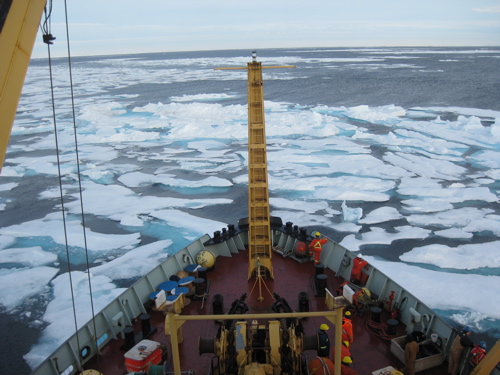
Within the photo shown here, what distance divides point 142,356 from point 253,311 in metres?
2.02

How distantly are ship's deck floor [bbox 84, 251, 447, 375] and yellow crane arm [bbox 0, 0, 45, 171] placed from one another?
409 cm

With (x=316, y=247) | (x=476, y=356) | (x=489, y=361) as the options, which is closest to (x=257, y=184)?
(x=316, y=247)

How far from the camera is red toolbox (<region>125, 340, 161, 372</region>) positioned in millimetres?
5020

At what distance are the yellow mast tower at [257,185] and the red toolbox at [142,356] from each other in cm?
247

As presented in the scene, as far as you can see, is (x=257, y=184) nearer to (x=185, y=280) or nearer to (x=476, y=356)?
(x=185, y=280)

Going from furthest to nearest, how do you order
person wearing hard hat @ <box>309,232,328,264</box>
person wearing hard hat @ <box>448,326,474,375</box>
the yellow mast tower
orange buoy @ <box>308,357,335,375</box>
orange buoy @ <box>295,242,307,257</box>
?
orange buoy @ <box>295,242,307,257</box>
person wearing hard hat @ <box>309,232,328,264</box>
the yellow mast tower
person wearing hard hat @ <box>448,326,474,375</box>
orange buoy @ <box>308,357,335,375</box>

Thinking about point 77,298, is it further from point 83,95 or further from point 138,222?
point 83,95

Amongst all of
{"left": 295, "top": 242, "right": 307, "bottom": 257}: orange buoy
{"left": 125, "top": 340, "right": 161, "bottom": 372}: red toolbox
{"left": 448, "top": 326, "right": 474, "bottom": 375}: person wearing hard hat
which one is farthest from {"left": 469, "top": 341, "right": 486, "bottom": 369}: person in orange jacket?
{"left": 125, "top": 340, "right": 161, "bottom": 372}: red toolbox

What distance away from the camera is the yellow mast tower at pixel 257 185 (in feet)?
23.8

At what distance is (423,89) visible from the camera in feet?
145

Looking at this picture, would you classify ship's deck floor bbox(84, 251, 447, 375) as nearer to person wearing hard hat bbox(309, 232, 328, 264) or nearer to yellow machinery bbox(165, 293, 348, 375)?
person wearing hard hat bbox(309, 232, 328, 264)

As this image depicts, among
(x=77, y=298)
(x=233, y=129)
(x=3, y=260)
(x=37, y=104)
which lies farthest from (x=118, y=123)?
(x=77, y=298)

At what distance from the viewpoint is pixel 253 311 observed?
6480 mm

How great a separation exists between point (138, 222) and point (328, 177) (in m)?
8.29
